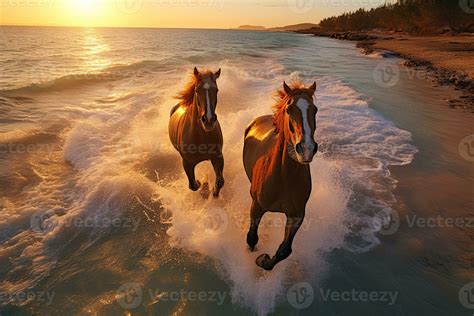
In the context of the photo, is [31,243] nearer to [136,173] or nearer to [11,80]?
[136,173]

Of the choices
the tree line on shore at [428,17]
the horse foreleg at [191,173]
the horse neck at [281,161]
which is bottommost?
the horse foreleg at [191,173]

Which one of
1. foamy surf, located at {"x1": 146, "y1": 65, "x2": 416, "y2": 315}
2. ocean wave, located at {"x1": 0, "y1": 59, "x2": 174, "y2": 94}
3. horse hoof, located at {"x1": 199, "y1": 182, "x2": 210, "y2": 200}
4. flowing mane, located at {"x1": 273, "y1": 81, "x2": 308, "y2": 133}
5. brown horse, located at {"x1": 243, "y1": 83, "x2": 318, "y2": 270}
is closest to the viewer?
brown horse, located at {"x1": 243, "y1": 83, "x2": 318, "y2": 270}

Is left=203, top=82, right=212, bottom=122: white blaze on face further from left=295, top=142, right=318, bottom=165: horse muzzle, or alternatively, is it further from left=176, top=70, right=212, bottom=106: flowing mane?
left=295, top=142, right=318, bottom=165: horse muzzle

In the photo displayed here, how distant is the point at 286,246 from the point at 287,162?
1.24 meters

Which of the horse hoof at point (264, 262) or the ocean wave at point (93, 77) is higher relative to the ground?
the ocean wave at point (93, 77)

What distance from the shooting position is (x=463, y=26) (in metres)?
51.4

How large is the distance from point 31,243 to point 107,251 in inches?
52.6

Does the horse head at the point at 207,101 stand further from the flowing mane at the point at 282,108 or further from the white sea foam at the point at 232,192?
the white sea foam at the point at 232,192

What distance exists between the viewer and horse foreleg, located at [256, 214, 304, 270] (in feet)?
12.5

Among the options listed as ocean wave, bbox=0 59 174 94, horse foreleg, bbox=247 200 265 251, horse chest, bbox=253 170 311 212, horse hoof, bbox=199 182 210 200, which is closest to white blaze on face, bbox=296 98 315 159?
horse chest, bbox=253 170 311 212

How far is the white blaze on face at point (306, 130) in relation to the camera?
8.70ft

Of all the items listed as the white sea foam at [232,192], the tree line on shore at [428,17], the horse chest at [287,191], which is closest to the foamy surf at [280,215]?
the white sea foam at [232,192]

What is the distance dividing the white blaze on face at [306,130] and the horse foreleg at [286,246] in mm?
1377

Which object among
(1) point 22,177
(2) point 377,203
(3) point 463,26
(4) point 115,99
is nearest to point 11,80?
(4) point 115,99
